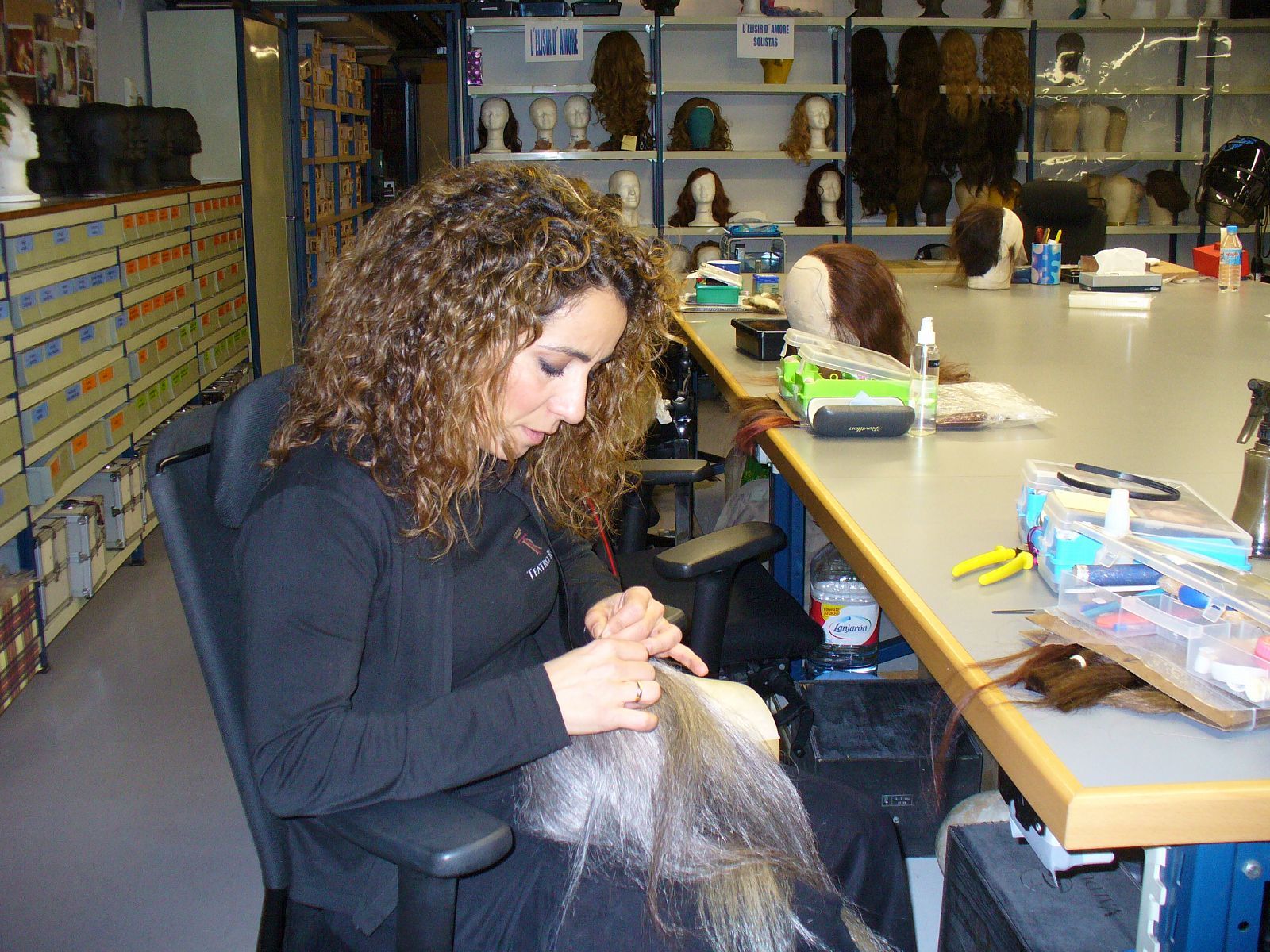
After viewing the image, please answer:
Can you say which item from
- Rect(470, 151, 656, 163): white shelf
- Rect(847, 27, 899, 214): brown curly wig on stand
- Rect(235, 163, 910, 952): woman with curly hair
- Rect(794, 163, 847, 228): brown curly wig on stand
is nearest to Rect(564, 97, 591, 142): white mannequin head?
Rect(470, 151, 656, 163): white shelf

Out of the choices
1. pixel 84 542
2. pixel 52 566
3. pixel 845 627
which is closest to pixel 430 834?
pixel 845 627

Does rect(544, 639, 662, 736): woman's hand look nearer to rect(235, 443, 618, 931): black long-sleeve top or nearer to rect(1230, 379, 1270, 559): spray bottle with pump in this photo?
rect(235, 443, 618, 931): black long-sleeve top

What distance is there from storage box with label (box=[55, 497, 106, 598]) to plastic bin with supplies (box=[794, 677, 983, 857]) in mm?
2151

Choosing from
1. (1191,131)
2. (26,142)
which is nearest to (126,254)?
(26,142)

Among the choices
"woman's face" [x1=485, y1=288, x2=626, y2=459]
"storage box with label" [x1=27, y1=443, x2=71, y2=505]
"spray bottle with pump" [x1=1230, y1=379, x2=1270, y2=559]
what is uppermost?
"woman's face" [x1=485, y1=288, x2=626, y2=459]

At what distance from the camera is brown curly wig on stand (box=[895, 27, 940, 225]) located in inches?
253

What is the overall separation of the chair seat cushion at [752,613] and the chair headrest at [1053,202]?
11.0 ft

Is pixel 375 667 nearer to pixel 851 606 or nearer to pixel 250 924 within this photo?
pixel 250 924

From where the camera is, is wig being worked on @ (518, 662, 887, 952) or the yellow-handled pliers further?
the yellow-handled pliers

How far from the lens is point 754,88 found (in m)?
6.26

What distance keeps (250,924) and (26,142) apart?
2.15 metres

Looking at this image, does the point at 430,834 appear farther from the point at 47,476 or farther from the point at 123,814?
the point at 47,476

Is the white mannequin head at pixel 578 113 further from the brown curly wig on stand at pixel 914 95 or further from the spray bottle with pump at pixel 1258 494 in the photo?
the spray bottle with pump at pixel 1258 494

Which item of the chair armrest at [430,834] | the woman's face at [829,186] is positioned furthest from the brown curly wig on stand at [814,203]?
the chair armrest at [430,834]
